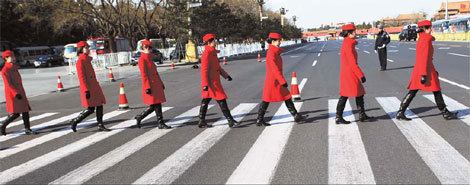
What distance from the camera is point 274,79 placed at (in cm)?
659

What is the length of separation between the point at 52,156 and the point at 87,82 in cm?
176

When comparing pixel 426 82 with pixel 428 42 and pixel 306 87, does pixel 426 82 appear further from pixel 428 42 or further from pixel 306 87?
pixel 306 87

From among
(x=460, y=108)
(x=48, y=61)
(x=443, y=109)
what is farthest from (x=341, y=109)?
(x=48, y=61)

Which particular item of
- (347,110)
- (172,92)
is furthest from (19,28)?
(347,110)

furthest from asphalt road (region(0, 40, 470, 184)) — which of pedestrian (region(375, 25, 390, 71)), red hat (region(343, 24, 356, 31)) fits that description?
pedestrian (region(375, 25, 390, 71))

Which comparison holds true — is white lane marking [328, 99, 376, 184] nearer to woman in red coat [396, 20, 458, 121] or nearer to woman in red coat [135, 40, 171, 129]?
woman in red coat [396, 20, 458, 121]

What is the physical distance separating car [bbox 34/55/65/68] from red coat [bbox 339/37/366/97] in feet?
129

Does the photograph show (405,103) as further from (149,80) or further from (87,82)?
(87,82)

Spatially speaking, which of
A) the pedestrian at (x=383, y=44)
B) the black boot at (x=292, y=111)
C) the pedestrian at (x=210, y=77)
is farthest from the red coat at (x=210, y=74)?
the pedestrian at (x=383, y=44)

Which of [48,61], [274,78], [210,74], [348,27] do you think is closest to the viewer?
[348,27]

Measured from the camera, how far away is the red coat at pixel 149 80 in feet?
22.0

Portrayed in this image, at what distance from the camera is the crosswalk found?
414 cm

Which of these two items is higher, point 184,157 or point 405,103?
point 405,103

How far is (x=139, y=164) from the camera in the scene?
478 cm
